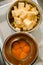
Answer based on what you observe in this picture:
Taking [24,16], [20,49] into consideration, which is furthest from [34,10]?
[20,49]

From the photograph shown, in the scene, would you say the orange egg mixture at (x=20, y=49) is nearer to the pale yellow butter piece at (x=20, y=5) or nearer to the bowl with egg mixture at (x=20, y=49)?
the bowl with egg mixture at (x=20, y=49)

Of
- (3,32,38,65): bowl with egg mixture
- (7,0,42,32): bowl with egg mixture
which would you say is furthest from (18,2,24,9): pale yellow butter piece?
(3,32,38,65): bowl with egg mixture

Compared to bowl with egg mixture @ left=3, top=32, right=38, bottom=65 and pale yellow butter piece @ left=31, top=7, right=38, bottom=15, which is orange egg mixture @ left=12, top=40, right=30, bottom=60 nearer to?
bowl with egg mixture @ left=3, top=32, right=38, bottom=65

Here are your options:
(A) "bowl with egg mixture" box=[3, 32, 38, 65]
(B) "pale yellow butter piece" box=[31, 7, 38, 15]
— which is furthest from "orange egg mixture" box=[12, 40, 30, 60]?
(B) "pale yellow butter piece" box=[31, 7, 38, 15]

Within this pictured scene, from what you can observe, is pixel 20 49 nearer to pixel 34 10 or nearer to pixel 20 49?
pixel 20 49

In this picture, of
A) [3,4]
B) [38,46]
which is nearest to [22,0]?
[3,4]

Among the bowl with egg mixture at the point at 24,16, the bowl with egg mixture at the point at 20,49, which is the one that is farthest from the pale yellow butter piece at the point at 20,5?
the bowl with egg mixture at the point at 20,49

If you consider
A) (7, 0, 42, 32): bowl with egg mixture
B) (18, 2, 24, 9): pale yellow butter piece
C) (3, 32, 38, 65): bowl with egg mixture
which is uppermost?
(18, 2, 24, 9): pale yellow butter piece

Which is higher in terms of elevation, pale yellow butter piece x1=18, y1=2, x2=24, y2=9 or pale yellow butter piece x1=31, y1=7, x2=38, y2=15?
pale yellow butter piece x1=18, y1=2, x2=24, y2=9
